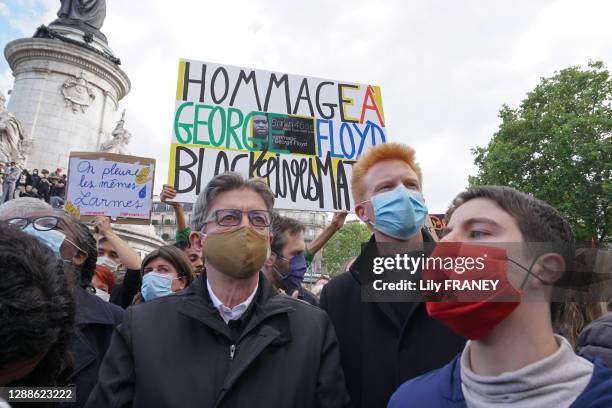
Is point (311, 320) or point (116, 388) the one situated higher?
point (311, 320)

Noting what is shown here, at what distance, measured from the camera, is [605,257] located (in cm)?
219

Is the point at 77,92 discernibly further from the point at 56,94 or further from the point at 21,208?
the point at 21,208

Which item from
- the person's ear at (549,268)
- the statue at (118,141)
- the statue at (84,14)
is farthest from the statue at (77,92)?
the person's ear at (549,268)

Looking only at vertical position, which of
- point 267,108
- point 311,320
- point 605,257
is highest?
point 267,108

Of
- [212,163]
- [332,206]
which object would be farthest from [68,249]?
[332,206]

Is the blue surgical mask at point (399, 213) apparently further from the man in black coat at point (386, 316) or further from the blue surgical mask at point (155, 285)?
the blue surgical mask at point (155, 285)

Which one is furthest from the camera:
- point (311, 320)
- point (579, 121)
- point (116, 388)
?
point (579, 121)

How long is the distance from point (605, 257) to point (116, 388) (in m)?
2.19

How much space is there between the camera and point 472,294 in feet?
4.68

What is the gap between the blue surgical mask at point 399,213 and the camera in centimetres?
Result: 243

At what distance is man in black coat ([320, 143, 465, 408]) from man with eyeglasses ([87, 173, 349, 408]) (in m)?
0.15

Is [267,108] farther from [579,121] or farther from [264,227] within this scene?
[579,121]

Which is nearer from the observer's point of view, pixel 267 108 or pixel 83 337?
pixel 83 337

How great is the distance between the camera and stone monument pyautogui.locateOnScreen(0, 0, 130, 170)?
1748 cm
